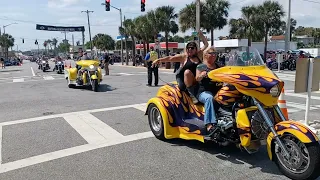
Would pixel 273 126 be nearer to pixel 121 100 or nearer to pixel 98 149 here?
pixel 98 149

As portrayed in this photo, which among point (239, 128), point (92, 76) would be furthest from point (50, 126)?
point (92, 76)

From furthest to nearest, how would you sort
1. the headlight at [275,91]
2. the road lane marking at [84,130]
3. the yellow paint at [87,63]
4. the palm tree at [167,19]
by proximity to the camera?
the palm tree at [167,19] → the yellow paint at [87,63] → the road lane marking at [84,130] → the headlight at [275,91]

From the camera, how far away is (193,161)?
4.92 meters

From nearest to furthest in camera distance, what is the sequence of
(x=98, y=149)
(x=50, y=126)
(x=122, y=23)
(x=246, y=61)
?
(x=246, y=61), (x=98, y=149), (x=50, y=126), (x=122, y=23)

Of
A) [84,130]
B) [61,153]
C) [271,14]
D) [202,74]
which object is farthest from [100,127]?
[271,14]

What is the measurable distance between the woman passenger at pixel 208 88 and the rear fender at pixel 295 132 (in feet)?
2.88

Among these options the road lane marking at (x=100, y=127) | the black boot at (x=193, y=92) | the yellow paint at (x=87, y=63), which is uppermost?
the yellow paint at (x=87, y=63)

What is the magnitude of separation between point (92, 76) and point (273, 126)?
34.4ft

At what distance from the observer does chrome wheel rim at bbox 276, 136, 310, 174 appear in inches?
156

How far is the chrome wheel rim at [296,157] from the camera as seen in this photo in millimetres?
3967

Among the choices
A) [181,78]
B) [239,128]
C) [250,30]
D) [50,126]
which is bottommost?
[50,126]

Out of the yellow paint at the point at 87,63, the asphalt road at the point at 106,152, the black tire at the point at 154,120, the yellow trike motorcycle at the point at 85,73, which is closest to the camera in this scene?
the asphalt road at the point at 106,152

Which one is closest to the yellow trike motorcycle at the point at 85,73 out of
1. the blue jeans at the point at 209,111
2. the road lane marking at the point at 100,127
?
the road lane marking at the point at 100,127

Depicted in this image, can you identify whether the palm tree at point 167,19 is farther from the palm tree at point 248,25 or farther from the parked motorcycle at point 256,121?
the parked motorcycle at point 256,121
